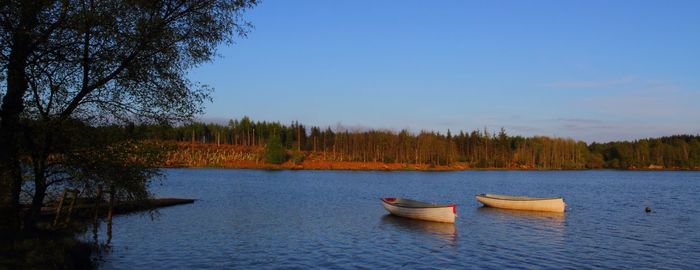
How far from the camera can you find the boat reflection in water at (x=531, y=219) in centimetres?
3769

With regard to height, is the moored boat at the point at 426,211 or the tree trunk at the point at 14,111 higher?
the tree trunk at the point at 14,111

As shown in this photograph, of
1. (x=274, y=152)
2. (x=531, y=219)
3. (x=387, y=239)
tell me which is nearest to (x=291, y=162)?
(x=274, y=152)

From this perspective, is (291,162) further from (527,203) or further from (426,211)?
(426,211)

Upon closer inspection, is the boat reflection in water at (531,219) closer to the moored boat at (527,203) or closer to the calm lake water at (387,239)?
the calm lake water at (387,239)

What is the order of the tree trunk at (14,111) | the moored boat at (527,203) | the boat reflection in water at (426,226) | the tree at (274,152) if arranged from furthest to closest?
1. the tree at (274,152)
2. the moored boat at (527,203)
3. the boat reflection in water at (426,226)
4. the tree trunk at (14,111)

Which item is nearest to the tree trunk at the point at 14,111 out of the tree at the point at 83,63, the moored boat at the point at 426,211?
the tree at the point at 83,63

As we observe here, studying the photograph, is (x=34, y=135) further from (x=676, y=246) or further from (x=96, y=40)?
(x=676, y=246)

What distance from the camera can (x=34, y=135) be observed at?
1662 centimetres

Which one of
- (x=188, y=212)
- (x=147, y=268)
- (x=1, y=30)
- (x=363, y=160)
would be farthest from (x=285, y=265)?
(x=363, y=160)

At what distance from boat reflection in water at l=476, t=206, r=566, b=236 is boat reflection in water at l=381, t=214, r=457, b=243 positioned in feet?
18.7

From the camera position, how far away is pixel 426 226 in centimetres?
3756

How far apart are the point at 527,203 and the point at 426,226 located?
16258 millimetres

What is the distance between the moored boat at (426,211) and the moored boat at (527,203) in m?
11.6

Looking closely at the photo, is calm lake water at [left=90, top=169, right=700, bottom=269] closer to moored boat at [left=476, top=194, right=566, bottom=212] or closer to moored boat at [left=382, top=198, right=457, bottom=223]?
moored boat at [left=382, top=198, right=457, bottom=223]
